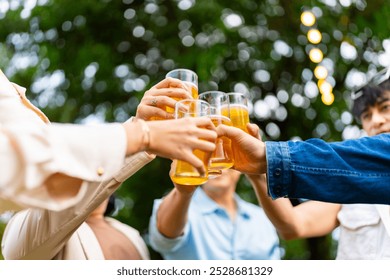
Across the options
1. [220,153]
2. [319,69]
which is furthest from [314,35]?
[220,153]

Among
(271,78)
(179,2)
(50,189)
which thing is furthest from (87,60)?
(50,189)

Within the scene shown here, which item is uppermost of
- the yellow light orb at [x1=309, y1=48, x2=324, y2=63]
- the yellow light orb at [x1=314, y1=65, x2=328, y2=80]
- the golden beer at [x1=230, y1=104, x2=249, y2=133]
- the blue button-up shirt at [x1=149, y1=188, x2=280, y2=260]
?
the golden beer at [x1=230, y1=104, x2=249, y2=133]

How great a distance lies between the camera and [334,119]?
5375 millimetres

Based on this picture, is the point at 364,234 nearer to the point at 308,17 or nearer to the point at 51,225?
the point at 51,225

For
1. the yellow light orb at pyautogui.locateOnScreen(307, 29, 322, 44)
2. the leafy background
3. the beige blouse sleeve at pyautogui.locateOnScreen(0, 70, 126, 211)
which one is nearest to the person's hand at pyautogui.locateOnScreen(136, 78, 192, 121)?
the beige blouse sleeve at pyautogui.locateOnScreen(0, 70, 126, 211)

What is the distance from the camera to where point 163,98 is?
183 centimetres

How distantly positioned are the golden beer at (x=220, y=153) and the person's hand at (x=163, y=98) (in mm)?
179

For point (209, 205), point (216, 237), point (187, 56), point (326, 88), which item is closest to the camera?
point (216, 237)

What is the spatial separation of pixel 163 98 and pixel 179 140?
485 millimetres

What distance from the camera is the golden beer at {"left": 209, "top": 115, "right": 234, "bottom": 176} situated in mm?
1738

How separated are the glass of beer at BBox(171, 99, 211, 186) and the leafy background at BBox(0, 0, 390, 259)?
2.93 meters

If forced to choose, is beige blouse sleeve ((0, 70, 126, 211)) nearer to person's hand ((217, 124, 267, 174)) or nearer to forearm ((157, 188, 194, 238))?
person's hand ((217, 124, 267, 174))

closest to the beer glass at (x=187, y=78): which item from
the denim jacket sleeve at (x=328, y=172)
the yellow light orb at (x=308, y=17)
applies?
the denim jacket sleeve at (x=328, y=172)

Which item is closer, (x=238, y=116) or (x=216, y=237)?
(x=238, y=116)
